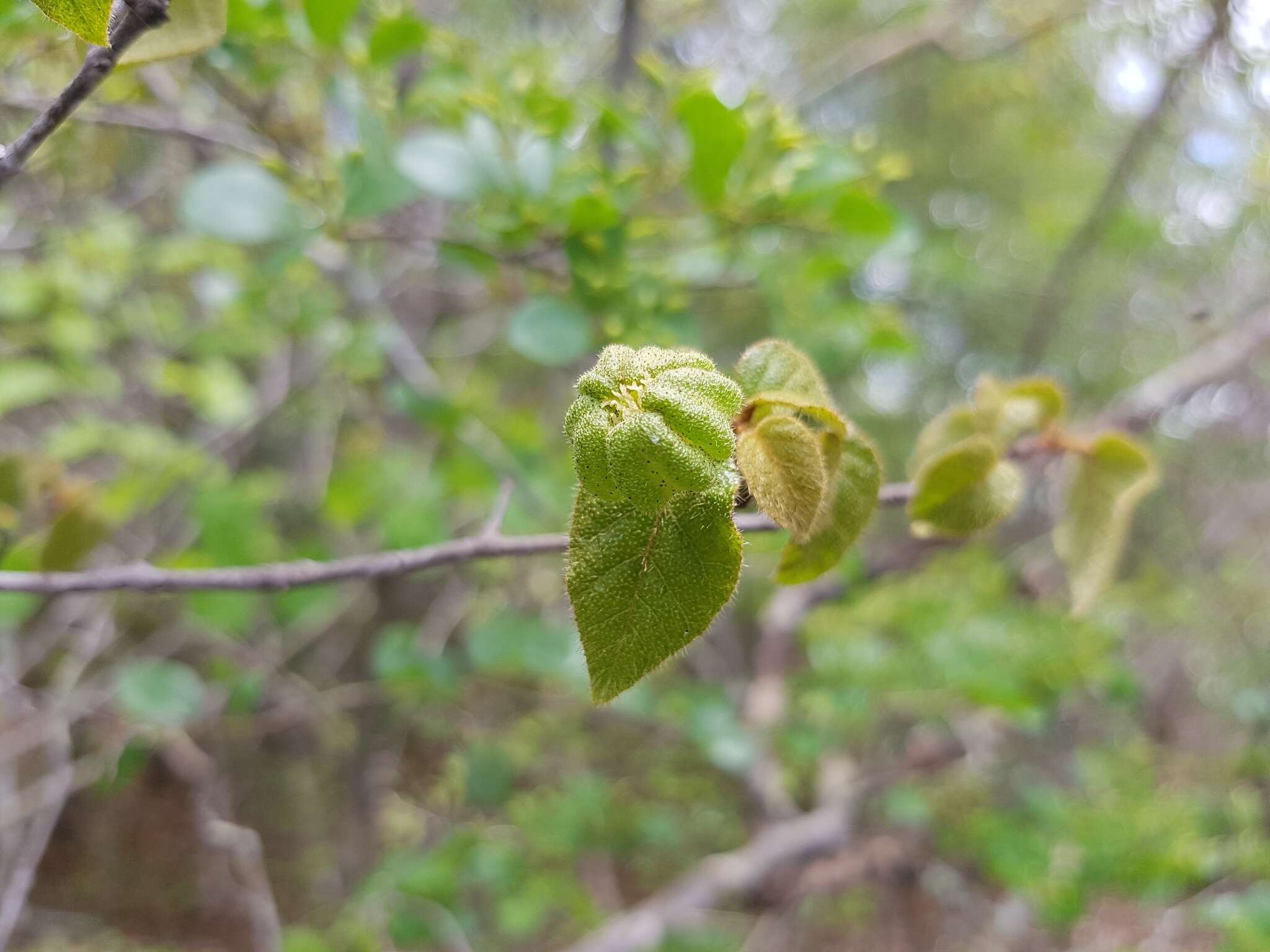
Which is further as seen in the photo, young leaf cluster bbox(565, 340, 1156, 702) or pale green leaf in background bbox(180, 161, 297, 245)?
pale green leaf in background bbox(180, 161, 297, 245)

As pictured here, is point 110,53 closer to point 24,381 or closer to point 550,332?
point 550,332

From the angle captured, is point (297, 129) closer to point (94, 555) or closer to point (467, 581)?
point (94, 555)

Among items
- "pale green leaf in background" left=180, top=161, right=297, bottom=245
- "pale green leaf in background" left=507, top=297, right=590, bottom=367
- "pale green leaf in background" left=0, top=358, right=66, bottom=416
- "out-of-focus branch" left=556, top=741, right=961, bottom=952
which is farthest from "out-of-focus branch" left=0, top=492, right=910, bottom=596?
"out-of-focus branch" left=556, top=741, right=961, bottom=952

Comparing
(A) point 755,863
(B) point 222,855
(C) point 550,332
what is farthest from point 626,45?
(B) point 222,855

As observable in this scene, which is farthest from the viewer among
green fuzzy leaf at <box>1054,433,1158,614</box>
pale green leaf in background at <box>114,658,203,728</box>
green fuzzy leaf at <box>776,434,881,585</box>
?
pale green leaf in background at <box>114,658,203,728</box>

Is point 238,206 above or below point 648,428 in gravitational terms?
above

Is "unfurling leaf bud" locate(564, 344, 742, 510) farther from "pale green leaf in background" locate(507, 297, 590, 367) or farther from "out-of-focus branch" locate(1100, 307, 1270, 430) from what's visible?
"out-of-focus branch" locate(1100, 307, 1270, 430)
